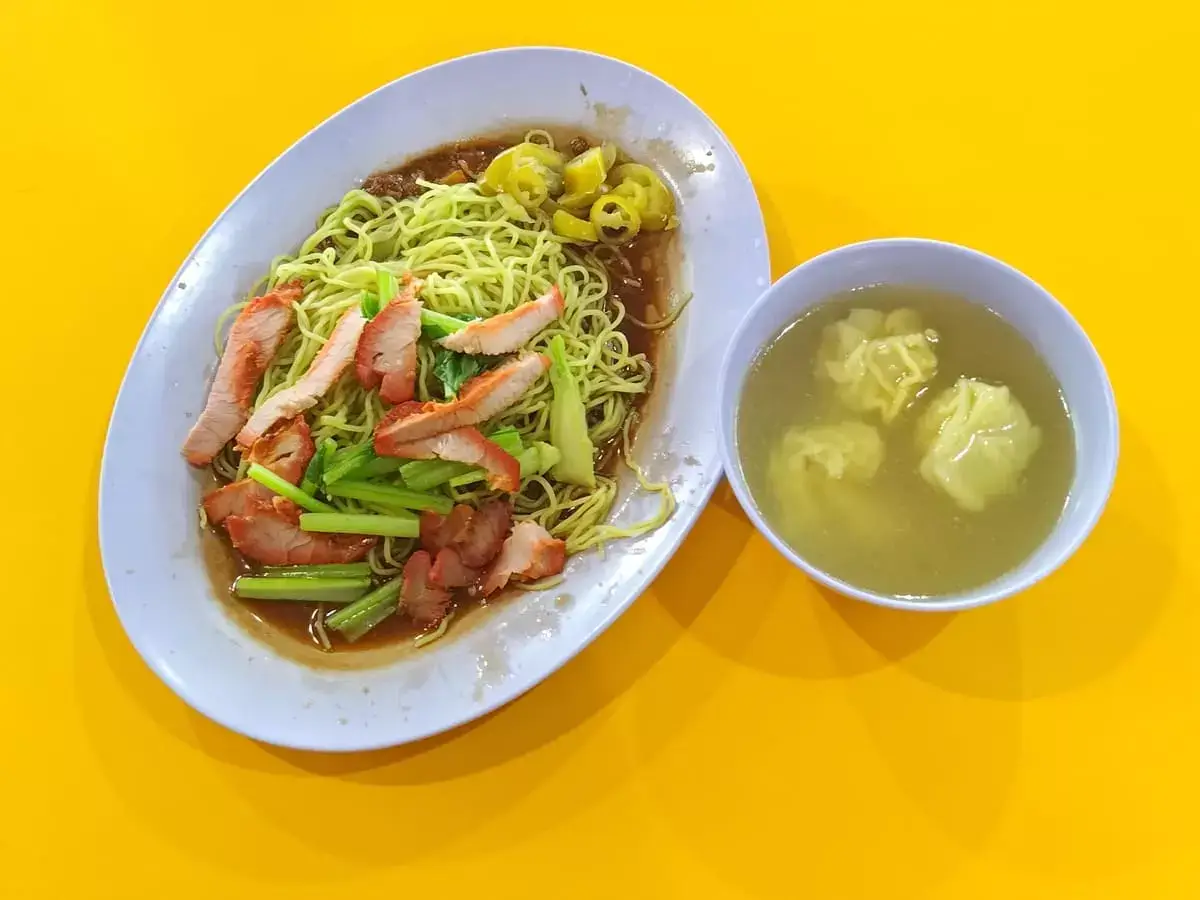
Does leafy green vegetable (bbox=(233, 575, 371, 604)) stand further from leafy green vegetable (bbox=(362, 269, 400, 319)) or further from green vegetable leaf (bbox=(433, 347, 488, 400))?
leafy green vegetable (bbox=(362, 269, 400, 319))

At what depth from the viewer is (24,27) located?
2.70 meters

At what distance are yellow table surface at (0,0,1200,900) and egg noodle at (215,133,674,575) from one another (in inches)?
15.3

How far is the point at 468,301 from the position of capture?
2.24 meters

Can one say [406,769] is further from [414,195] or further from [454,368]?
[414,195]

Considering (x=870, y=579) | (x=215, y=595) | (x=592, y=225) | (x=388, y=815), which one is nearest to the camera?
(x=870, y=579)

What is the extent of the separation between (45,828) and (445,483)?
1.17 metres

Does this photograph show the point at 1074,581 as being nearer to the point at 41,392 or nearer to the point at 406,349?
the point at 406,349

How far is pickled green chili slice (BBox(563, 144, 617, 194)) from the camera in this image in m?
2.23

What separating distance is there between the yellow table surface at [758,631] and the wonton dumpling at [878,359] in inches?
18.9

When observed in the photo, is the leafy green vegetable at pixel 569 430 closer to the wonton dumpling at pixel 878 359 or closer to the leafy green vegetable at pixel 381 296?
the leafy green vegetable at pixel 381 296

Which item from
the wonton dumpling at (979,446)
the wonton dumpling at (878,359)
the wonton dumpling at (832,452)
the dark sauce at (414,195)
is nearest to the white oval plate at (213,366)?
the dark sauce at (414,195)

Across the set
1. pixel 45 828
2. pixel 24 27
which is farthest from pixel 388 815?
pixel 24 27

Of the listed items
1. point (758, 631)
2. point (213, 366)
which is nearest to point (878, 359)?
point (758, 631)

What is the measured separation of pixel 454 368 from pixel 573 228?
534mm
